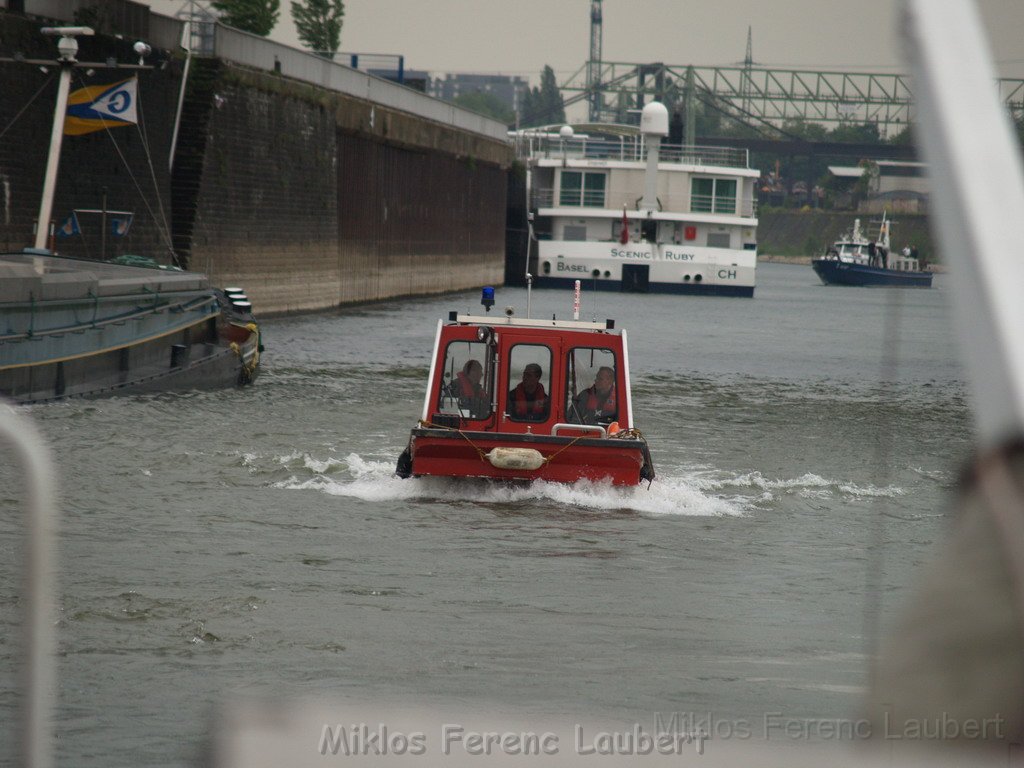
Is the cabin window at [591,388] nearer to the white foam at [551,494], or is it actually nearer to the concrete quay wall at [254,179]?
the white foam at [551,494]

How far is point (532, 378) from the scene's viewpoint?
1571cm

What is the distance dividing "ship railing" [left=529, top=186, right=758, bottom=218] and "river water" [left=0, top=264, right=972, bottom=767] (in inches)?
2154

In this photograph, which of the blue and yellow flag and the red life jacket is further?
the blue and yellow flag

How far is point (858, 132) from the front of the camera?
312cm

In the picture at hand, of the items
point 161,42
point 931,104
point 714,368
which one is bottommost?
point 714,368

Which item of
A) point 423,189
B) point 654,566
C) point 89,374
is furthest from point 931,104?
point 423,189

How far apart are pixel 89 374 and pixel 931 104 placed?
21762 millimetres

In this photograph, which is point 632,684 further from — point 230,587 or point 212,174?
point 212,174

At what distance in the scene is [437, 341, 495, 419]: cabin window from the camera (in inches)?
621

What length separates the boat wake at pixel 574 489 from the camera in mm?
15273

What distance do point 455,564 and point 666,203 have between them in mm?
69721

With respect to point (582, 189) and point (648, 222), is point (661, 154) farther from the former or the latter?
point (648, 222)

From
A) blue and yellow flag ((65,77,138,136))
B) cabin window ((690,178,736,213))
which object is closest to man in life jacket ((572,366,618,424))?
blue and yellow flag ((65,77,138,136))

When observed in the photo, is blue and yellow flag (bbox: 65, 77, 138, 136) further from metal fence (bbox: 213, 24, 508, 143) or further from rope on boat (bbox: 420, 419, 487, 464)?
rope on boat (bbox: 420, 419, 487, 464)
